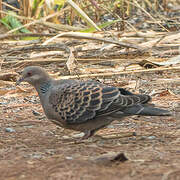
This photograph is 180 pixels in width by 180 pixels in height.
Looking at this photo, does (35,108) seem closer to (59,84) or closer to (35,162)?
(59,84)

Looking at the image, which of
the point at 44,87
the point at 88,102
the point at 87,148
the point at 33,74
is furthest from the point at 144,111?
the point at 33,74

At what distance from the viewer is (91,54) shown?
6.84m

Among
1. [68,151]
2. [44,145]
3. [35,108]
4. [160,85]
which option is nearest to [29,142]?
[44,145]

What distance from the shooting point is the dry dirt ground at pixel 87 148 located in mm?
2676

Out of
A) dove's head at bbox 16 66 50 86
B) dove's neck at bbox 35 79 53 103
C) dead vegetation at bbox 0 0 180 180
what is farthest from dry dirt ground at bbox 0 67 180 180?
dove's head at bbox 16 66 50 86

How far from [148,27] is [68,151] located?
676cm

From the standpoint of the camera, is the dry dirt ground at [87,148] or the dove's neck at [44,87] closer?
the dry dirt ground at [87,148]

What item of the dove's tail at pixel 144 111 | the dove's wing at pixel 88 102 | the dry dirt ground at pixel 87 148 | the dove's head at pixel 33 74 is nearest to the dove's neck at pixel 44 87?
the dove's head at pixel 33 74

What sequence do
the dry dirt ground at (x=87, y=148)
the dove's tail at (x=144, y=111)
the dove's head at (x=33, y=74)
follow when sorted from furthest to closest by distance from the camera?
the dove's head at (x=33, y=74) → the dove's tail at (x=144, y=111) → the dry dirt ground at (x=87, y=148)

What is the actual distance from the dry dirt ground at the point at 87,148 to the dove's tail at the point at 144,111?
18 centimetres

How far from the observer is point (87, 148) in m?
3.32

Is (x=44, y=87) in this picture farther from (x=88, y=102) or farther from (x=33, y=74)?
(x=88, y=102)

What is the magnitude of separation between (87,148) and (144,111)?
1.91 feet

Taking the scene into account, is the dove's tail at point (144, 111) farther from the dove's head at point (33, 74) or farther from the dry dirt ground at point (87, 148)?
the dove's head at point (33, 74)
